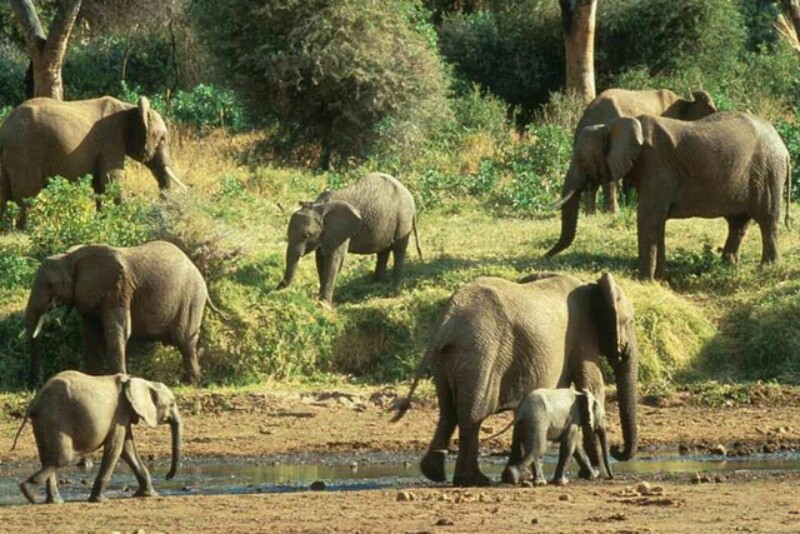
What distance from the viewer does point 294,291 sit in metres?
20.3

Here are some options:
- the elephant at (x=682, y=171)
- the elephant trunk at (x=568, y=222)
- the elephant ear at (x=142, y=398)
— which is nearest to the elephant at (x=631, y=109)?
the elephant trunk at (x=568, y=222)

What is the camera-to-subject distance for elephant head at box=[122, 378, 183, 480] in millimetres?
14969

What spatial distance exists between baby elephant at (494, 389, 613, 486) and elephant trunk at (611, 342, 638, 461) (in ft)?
2.24

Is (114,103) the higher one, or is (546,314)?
(114,103)

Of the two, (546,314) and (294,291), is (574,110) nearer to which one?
(294,291)

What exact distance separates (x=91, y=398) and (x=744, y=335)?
779cm

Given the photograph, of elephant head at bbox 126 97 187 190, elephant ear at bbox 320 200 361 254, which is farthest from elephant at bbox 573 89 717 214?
elephant head at bbox 126 97 187 190

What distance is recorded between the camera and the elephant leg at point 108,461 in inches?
573

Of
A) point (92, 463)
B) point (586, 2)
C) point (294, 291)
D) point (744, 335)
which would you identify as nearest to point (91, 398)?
point (92, 463)

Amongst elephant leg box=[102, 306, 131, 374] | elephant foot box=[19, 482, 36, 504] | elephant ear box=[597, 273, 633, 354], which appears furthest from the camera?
elephant leg box=[102, 306, 131, 374]

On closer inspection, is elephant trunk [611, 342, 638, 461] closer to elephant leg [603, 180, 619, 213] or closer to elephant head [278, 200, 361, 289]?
elephant head [278, 200, 361, 289]

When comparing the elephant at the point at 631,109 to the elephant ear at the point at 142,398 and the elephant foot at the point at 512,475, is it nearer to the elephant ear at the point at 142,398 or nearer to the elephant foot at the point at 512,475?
the elephant foot at the point at 512,475

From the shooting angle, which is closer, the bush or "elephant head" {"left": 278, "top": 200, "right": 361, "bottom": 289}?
"elephant head" {"left": 278, "top": 200, "right": 361, "bottom": 289}

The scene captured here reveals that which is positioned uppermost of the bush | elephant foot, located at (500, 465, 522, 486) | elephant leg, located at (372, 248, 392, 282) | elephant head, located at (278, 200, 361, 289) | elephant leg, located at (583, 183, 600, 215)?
the bush
